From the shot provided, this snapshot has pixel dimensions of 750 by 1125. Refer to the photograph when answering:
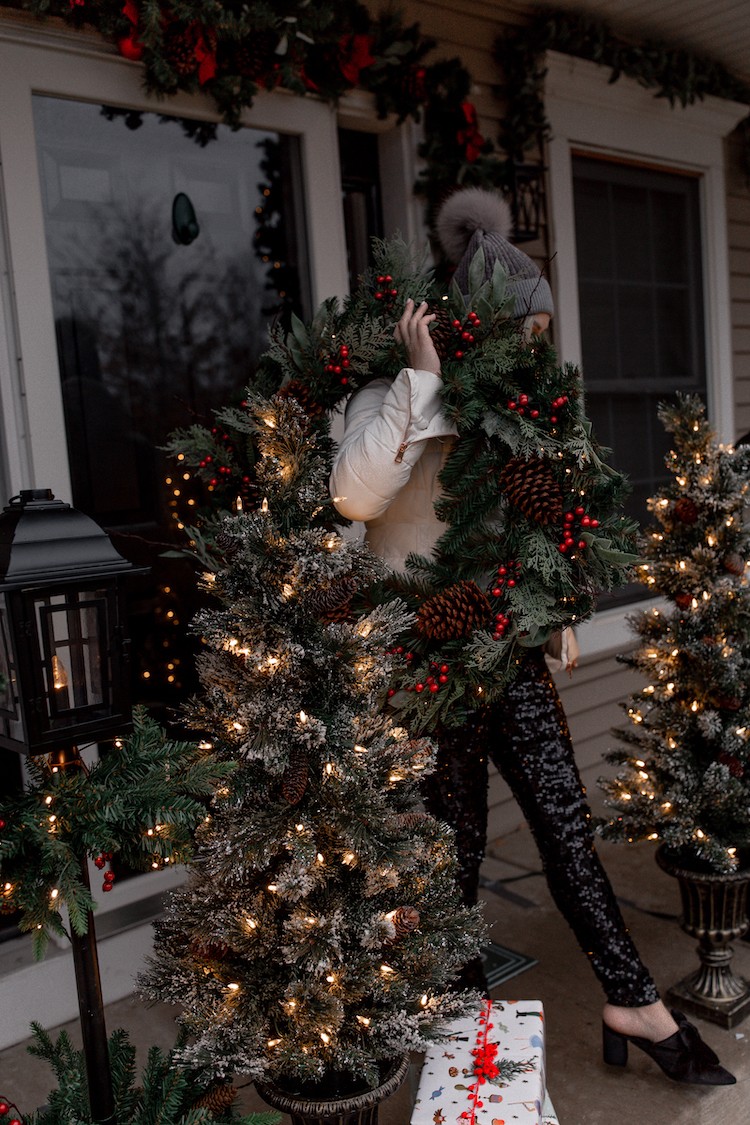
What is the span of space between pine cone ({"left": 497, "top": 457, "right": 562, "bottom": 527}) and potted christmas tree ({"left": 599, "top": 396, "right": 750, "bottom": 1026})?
0.59 meters

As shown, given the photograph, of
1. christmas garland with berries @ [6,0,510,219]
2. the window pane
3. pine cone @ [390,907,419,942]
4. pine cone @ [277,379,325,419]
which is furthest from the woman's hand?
the window pane

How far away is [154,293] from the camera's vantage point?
2898 mm

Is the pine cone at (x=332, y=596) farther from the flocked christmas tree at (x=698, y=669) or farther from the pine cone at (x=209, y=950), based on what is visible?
the flocked christmas tree at (x=698, y=669)

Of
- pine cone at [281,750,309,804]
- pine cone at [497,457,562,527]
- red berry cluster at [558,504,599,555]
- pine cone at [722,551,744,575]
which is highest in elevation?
pine cone at [497,457,562,527]

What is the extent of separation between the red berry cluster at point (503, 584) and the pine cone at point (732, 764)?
0.92 meters

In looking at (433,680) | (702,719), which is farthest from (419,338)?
(702,719)

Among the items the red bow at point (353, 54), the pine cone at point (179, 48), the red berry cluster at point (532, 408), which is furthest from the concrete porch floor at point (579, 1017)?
the red bow at point (353, 54)

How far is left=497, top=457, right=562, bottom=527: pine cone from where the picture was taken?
2012 mm

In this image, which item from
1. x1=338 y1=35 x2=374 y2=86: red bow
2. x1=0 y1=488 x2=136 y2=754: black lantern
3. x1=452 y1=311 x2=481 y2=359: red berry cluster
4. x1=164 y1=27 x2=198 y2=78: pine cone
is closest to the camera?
x1=0 y1=488 x2=136 y2=754: black lantern

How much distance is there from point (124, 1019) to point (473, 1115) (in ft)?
4.34

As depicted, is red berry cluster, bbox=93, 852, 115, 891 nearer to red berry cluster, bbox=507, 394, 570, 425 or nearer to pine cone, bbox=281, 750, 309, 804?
pine cone, bbox=281, 750, 309, 804

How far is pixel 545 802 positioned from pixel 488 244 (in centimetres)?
137

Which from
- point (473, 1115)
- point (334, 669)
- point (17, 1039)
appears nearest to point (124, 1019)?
point (17, 1039)

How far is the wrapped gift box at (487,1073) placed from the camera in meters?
1.75
